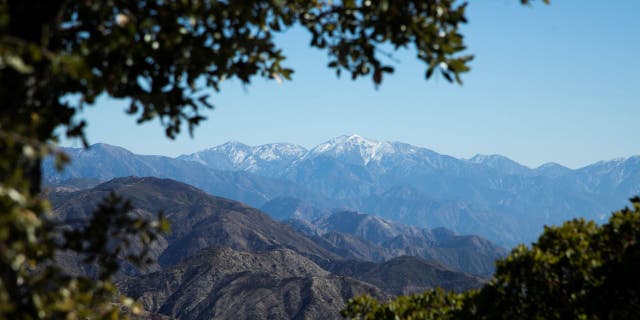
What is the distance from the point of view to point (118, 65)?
6098 millimetres

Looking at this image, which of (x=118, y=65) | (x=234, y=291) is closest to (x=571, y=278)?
(x=118, y=65)

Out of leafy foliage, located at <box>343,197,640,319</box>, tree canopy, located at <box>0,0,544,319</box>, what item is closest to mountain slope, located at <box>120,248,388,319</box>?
leafy foliage, located at <box>343,197,640,319</box>

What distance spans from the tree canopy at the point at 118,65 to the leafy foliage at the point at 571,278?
5.39 metres

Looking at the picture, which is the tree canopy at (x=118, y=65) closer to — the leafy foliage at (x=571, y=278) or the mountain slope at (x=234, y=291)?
the leafy foliage at (x=571, y=278)

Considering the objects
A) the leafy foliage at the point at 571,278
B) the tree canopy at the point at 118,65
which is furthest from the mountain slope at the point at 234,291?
the tree canopy at the point at 118,65

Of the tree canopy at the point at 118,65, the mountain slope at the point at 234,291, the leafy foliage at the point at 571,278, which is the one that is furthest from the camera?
the mountain slope at the point at 234,291

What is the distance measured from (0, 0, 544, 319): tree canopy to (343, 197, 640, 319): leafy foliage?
5386mm

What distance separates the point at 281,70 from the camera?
8180mm

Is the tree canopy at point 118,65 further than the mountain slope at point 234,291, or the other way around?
the mountain slope at point 234,291

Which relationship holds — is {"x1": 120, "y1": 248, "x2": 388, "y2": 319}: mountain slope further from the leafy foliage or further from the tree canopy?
the tree canopy

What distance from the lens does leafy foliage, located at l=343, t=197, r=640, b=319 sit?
30.5 feet

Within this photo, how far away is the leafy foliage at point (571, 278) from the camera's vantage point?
30.5ft

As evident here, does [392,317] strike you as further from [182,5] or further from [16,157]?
[16,157]

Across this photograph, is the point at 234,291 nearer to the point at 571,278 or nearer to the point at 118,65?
the point at 571,278
